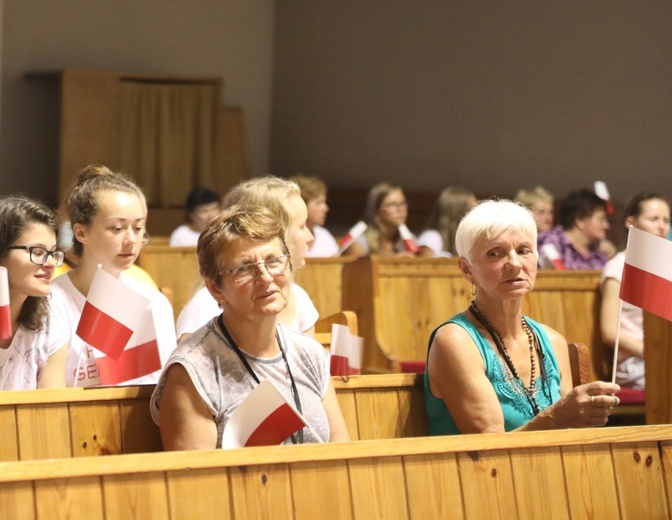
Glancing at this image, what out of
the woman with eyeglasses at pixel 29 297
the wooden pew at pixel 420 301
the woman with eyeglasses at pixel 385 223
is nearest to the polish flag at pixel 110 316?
the woman with eyeglasses at pixel 29 297

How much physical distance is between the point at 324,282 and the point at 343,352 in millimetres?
2519

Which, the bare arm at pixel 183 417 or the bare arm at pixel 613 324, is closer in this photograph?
the bare arm at pixel 183 417

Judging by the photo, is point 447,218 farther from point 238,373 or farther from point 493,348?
point 238,373

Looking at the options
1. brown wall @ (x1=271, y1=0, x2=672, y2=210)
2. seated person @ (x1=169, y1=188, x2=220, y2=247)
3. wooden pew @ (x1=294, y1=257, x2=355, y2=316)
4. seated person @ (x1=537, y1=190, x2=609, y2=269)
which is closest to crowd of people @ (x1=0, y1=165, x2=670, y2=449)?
wooden pew @ (x1=294, y1=257, x2=355, y2=316)

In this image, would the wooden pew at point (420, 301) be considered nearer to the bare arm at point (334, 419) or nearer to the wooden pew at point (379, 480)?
the bare arm at point (334, 419)

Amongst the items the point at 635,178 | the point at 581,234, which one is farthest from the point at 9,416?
the point at 635,178

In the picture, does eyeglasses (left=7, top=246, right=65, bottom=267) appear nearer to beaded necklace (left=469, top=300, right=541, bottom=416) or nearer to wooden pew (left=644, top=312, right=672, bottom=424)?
beaded necklace (left=469, top=300, right=541, bottom=416)

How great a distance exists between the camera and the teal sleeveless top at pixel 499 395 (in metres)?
2.93

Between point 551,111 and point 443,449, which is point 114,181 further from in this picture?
point 551,111

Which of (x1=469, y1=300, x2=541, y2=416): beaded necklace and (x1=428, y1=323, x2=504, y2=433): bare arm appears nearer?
(x1=428, y1=323, x2=504, y2=433): bare arm

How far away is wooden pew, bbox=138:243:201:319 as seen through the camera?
220 inches

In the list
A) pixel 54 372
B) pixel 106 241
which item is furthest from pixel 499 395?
pixel 106 241

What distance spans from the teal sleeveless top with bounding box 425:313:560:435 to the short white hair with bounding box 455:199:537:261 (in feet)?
0.68

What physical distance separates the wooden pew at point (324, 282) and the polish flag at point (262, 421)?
3358 mm
